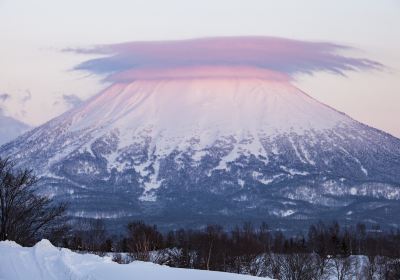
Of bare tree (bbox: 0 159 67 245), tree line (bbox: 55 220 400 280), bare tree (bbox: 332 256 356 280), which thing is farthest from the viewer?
bare tree (bbox: 332 256 356 280)

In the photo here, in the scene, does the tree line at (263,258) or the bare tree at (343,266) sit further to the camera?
the bare tree at (343,266)

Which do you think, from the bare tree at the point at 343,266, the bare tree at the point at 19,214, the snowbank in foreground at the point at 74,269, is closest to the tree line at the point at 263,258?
the bare tree at the point at 343,266

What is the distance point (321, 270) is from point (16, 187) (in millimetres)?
43013

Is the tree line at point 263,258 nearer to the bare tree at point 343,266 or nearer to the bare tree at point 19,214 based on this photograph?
the bare tree at point 343,266

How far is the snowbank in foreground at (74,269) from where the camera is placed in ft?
75.6

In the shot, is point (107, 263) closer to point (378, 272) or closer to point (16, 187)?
point (16, 187)

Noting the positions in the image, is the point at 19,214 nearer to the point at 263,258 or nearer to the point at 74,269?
the point at 74,269

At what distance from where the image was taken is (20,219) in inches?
1613

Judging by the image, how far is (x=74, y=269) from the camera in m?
23.5

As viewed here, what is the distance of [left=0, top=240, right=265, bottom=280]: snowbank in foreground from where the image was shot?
2305 cm

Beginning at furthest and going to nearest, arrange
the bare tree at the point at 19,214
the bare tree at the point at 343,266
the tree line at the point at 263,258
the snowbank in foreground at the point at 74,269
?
the bare tree at the point at 343,266, the tree line at the point at 263,258, the bare tree at the point at 19,214, the snowbank in foreground at the point at 74,269

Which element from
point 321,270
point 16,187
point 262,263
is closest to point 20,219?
point 16,187

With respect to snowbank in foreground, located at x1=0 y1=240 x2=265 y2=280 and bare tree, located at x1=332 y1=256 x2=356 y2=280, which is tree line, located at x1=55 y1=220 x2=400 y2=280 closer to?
bare tree, located at x1=332 y1=256 x2=356 y2=280

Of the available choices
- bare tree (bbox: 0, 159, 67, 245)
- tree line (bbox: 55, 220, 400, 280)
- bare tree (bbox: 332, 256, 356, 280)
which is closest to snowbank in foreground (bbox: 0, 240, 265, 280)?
bare tree (bbox: 0, 159, 67, 245)
